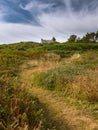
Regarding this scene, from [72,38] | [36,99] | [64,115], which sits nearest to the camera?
[64,115]

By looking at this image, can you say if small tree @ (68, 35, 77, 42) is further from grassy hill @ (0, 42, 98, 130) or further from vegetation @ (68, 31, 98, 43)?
grassy hill @ (0, 42, 98, 130)

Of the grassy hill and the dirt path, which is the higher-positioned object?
the grassy hill

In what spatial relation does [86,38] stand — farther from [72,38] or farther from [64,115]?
[64,115]

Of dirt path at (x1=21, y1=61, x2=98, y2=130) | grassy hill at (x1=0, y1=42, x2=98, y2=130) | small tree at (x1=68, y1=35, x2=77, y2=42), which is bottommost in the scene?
dirt path at (x1=21, y1=61, x2=98, y2=130)

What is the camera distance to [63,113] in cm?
714

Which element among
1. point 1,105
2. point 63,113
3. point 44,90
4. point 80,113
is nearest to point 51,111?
point 63,113

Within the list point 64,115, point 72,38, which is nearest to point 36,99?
point 64,115

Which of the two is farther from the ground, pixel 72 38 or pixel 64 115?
pixel 72 38

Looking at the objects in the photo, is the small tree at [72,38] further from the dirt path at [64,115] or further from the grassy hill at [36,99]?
the dirt path at [64,115]

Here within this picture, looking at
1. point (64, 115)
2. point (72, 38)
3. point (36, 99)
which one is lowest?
point (64, 115)

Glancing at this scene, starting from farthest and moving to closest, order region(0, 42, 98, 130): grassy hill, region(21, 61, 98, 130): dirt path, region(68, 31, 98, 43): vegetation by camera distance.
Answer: region(68, 31, 98, 43): vegetation
region(21, 61, 98, 130): dirt path
region(0, 42, 98, 130): grassy hill

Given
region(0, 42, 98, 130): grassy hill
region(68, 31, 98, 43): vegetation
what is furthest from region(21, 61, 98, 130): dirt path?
region(68, 31, 98, 43): vegetation

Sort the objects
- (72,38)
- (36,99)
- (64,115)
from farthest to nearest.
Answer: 1. (72,38)
2. (36,99)
3. (64,115)

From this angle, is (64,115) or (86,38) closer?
(64,115)
